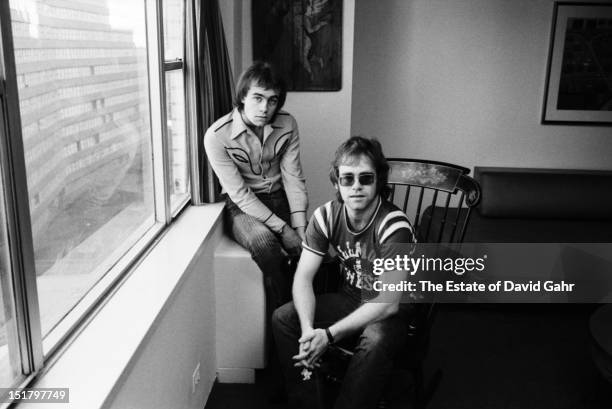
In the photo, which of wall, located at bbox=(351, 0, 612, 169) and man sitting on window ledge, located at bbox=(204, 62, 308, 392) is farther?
wall, located at bbox=(351, 0, 612, 169)

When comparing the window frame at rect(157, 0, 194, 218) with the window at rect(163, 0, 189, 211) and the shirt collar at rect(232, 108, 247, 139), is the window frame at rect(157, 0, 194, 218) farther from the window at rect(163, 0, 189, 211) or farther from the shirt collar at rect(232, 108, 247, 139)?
the shirt collar at rect(232, 108, 247, 139)

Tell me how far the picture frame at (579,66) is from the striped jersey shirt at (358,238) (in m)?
2.54

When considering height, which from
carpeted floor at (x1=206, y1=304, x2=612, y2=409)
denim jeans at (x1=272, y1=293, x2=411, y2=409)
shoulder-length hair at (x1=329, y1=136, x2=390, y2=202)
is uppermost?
shoulder-length hair at (x1=329, y1=136, x2=390, y2=202)

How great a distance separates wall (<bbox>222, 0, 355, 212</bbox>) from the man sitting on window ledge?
2.85ft

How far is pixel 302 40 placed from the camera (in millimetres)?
3488

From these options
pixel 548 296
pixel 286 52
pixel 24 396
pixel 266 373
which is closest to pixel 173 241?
pixel 266 373

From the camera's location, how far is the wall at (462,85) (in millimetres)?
3986

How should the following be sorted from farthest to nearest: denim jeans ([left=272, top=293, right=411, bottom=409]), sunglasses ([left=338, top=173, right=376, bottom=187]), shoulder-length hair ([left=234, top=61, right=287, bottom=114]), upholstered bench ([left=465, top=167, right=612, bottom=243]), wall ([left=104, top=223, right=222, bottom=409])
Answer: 1. upholstered bench ([left=465, top=167, right=612, bottom=243])
2. shoulder-length hair ([left=234, top=61, right=287, bottom=114])
3. sunglasses ([left=338, top=173, right=376, bottom=187])
4. denim jeans ([left=272, top=293, right=411, bottom=409])
5. wall ([left=104, top=223, right=222, bottom=409])

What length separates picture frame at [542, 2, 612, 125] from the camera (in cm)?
396

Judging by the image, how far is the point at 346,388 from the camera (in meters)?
1.94

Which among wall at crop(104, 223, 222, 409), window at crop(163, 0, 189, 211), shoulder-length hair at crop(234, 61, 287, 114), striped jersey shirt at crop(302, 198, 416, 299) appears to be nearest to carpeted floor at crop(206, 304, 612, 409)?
wall at crop(104, 223, 222, 409)

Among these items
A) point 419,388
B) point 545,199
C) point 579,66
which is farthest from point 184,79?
point 579,66

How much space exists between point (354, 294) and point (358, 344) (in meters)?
0.23

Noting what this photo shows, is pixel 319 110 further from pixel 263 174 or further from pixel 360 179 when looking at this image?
pixel 360 179
